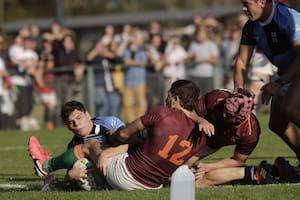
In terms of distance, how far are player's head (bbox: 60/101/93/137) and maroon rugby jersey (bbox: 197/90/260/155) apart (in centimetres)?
120

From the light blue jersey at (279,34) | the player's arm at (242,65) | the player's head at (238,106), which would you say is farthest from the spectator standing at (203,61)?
the player's head at (238,106)

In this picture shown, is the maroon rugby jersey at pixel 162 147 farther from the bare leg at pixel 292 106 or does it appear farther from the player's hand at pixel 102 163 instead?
the bare leg at pixel 292 106

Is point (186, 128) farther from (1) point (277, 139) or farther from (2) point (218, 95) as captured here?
(1) point (277, 139)

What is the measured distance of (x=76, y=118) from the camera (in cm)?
962

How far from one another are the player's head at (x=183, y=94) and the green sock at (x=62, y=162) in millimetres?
1237

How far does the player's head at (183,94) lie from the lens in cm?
873

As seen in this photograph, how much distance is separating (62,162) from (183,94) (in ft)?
5.17

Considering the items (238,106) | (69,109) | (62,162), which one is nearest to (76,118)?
(69,109)

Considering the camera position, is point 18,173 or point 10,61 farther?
point 10,61

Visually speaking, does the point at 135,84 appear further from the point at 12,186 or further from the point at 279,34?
the point at 279,34

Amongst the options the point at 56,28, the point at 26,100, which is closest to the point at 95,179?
the point at 26,100

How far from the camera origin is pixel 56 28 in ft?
70.7

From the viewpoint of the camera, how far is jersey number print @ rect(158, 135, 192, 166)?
8.63 meters

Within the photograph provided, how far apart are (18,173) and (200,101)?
10.6ft
